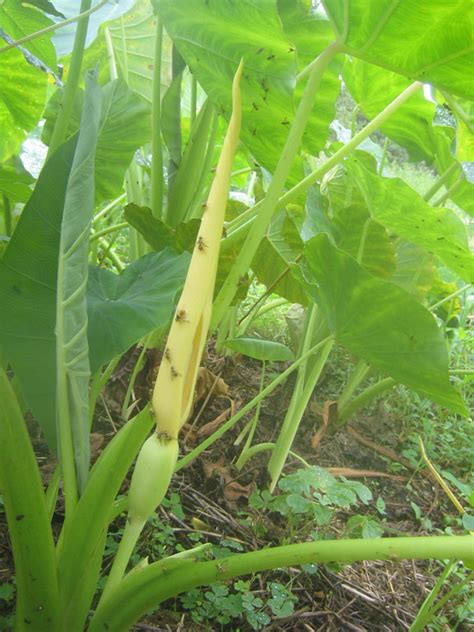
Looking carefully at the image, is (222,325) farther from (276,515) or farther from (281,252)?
(276,515)

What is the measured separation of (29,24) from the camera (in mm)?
1131

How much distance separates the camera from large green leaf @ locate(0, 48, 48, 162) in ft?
3.99

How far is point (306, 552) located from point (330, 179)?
0.95m

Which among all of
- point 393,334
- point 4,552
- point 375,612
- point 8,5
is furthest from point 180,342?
point 8,5

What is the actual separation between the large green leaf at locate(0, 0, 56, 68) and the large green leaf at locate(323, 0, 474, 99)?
0.65 meters

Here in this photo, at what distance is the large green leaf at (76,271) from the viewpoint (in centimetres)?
58

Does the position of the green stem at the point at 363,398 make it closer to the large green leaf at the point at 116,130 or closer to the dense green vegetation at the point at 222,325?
the dense green vegetation at the point at 222,325

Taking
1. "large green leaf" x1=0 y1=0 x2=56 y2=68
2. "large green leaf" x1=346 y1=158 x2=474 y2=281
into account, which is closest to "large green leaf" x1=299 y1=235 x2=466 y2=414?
"large green leaf" x1=346 y1=158 x2=474 y2=281

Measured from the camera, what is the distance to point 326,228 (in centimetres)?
97

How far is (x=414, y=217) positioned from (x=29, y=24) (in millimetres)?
858

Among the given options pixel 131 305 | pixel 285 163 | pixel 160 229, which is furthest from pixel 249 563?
pixel 160 229

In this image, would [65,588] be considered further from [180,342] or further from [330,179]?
[330,179]

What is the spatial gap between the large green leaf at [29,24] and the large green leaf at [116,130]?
88 mm

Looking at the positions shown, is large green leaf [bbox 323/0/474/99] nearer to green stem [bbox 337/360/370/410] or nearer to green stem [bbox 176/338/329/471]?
green stem [bbox 176/338/329/471]
